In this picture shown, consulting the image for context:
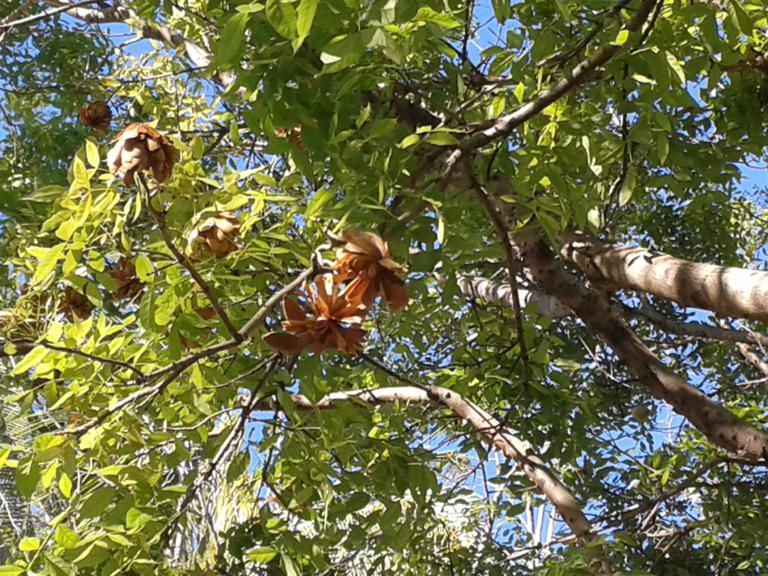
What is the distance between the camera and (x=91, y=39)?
9.20 ft

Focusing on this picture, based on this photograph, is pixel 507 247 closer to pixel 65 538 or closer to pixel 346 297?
pixel 346 297

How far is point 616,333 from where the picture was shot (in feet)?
5.66

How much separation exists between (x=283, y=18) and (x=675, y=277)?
857mm

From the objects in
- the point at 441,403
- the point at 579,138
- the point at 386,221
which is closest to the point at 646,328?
the point at 441,403

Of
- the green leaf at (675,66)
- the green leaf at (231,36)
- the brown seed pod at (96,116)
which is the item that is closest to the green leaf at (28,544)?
the green leaf at (231,36)

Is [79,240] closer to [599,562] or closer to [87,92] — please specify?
[599,562]

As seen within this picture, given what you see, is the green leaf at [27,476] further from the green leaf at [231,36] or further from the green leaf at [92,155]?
the green leaf at [231,36]

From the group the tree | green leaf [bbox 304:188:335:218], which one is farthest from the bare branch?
green leaf [bbox 304:188:335:218]

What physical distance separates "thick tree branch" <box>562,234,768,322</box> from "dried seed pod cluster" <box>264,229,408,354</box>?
1.91 ft

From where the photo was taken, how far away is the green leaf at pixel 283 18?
700 millimetres

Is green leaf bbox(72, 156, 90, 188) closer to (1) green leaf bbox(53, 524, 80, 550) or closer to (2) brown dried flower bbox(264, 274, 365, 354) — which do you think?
(2) brown dried flower bbox(264, 274, 365, 354)

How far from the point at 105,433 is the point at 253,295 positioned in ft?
0.85

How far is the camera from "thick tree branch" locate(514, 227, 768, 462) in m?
1.65

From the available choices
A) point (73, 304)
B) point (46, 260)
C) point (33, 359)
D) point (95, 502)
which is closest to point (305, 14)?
point (46, 260)
